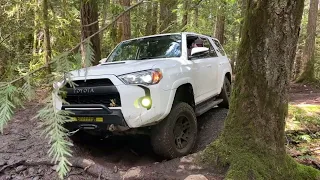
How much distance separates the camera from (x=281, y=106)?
3.81 meters

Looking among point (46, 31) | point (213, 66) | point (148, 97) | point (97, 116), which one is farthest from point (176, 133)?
point (46, 31)

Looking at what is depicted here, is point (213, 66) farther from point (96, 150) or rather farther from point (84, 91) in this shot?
point (84, 91)

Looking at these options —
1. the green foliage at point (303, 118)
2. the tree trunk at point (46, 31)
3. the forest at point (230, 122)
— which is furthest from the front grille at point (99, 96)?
the tree trunk at point (46, 31)

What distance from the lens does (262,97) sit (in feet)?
12.4

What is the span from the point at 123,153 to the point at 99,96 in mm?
1618

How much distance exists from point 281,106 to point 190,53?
7.23 feet

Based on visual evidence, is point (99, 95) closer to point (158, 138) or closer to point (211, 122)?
point (158, 138)

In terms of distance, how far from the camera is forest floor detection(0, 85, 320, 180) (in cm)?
407

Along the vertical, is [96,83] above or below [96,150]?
above

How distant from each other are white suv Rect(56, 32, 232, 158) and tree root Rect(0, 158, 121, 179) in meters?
0.49

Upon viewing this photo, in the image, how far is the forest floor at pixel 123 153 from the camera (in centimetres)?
407

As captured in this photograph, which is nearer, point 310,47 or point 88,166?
point 88,166

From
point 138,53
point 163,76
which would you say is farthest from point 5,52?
point 163,76

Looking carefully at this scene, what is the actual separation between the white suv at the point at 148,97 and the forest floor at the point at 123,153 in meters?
0.47
